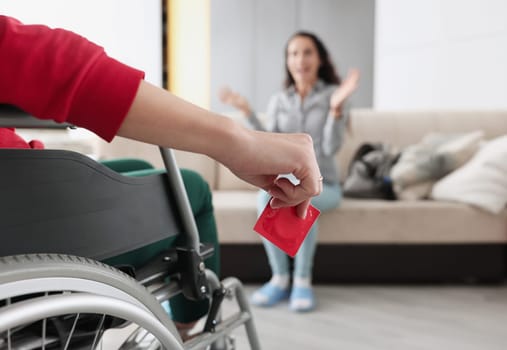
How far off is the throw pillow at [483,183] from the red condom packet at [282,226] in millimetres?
1699

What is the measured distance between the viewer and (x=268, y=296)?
2.00m

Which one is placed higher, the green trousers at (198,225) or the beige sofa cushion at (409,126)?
the beige sofa cushion at (409,126)

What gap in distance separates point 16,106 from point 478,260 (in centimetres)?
208

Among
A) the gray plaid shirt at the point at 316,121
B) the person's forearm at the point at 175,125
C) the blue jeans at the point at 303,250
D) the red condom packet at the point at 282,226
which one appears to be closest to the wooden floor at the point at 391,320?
the blue jeans at the point at 303,250

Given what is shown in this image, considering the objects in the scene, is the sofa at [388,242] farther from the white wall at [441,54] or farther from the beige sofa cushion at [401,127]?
the white wall at [441,54]

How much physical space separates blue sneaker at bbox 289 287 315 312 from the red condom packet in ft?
4.32

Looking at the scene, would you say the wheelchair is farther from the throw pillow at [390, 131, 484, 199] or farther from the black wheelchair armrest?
the throw pillow at [390, 131, 484, 199]

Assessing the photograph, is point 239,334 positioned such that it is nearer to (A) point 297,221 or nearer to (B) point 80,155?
(A) point 297,221

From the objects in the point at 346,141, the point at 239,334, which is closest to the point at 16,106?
the point at 239,334

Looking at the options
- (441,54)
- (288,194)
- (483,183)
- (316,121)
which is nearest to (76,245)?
(288,194)

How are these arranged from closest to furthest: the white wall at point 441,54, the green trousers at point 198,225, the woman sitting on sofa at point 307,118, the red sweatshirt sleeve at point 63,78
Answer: the red sweatshirt sleeve at point 63,78 < the green trousers at point 198,225 < the woman sitting on sofa at point 307,118 < the white wall at point 441,54

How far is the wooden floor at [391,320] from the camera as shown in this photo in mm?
1636

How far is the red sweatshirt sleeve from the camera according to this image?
425 millimetres

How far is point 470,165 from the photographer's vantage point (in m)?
2.26
